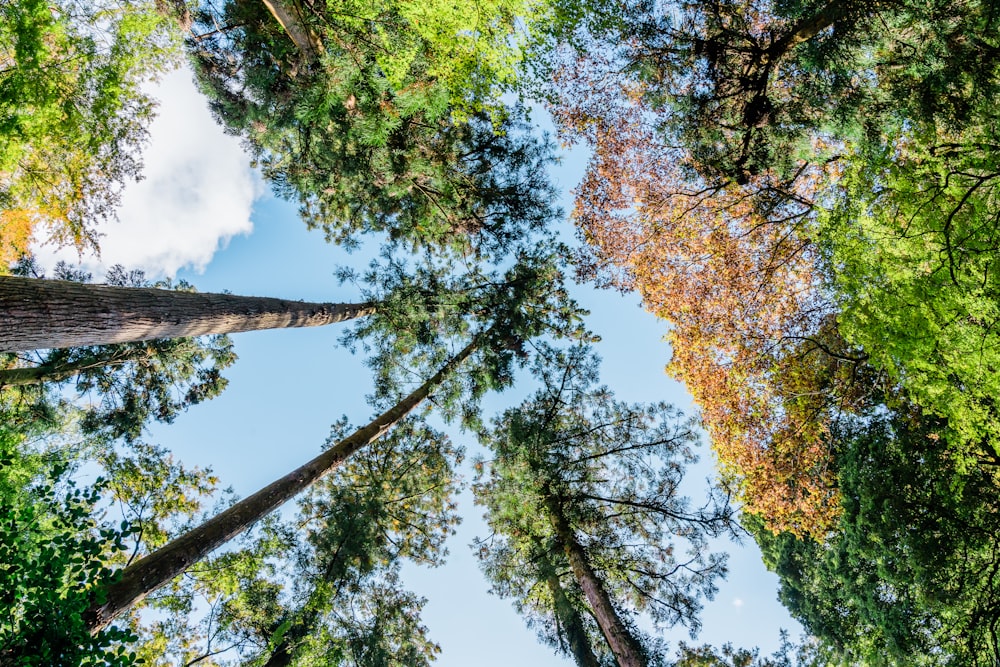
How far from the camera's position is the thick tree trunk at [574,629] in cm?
948

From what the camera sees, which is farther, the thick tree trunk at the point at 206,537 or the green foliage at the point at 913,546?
the green foliage at the point at 913,546

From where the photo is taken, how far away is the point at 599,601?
860cm

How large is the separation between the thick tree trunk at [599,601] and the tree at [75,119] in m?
14.1

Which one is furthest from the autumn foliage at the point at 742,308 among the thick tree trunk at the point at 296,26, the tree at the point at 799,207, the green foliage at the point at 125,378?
the green foliage at the point at 125,378

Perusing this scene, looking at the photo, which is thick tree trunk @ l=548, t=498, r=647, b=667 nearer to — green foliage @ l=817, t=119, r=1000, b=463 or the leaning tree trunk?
the leaning tree trunk

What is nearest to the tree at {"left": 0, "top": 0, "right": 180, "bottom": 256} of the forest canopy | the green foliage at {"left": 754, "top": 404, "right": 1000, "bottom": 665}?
the forest canopy

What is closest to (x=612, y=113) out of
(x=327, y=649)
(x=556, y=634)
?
(x=556, y=634)

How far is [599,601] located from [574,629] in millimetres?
1717

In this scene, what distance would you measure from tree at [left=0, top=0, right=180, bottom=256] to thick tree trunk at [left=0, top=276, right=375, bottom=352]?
9.03 m

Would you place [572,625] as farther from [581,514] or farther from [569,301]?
[569,301]

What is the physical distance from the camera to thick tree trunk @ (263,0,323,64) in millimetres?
7156

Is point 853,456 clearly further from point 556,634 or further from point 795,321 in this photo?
point 556,634

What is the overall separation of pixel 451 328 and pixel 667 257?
247 inches

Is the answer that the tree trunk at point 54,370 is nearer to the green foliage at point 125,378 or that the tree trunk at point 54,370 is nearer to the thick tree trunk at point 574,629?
the green foliage at point 125,378
